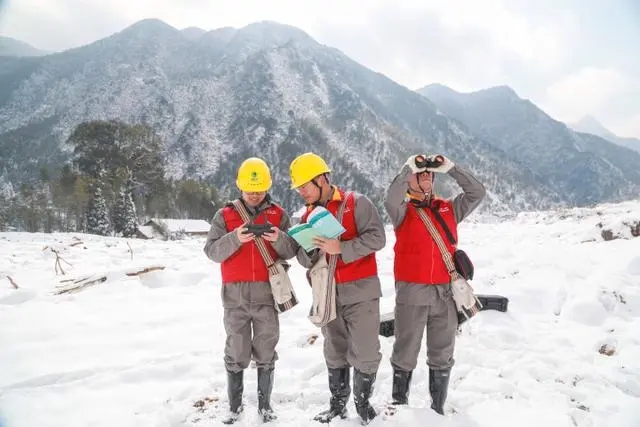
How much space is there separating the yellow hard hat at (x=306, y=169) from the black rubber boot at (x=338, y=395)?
1.86 meters

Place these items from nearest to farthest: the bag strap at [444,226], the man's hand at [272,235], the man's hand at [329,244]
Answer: the man's hand at [329,244], the man's hand at [272,235], the bag strap at [444,226]

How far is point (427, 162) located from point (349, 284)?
135 cm

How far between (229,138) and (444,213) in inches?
7206

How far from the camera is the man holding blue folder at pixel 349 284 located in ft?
11.9

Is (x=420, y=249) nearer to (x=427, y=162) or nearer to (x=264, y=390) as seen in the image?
(x=427, y=162)

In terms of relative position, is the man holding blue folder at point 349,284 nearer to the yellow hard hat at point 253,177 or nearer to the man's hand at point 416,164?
the yellow hard hat at point 253,177

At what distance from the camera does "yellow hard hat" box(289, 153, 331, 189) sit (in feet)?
12.0

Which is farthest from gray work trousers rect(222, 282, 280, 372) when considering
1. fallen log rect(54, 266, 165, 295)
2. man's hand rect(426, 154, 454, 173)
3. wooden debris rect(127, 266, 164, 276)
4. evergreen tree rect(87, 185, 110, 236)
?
evergreen tree rect(87, 185, 110, 236)

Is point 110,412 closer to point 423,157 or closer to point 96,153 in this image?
point 423,157

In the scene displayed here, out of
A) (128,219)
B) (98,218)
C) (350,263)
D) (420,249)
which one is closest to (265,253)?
(350,263)

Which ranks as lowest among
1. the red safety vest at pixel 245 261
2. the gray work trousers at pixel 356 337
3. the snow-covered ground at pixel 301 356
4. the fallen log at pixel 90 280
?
the snow-covered ground at pixel 301 356

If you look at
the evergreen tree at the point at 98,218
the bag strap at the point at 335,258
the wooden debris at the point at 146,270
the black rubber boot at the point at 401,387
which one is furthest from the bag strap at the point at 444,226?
the evergreen tree at the point at 98,218

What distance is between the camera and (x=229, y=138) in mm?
178875

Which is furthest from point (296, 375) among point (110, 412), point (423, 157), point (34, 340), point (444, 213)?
point (34, 340)
